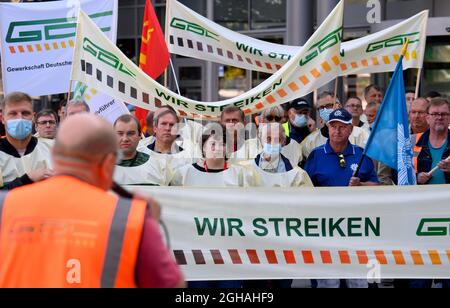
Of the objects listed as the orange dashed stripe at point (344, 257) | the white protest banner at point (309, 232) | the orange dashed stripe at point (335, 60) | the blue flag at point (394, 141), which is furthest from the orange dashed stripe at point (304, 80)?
the orange dashed stripe at point (344, 257)

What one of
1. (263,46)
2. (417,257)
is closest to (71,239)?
(417,257)

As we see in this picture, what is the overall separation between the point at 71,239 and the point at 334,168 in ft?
14.5

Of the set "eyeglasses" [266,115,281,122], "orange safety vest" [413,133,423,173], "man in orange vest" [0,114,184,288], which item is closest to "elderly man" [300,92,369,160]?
"eyeglasses" [266,115,281,122]

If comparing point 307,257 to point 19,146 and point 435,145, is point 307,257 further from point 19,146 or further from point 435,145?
point 19,146

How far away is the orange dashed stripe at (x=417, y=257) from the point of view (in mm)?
6449

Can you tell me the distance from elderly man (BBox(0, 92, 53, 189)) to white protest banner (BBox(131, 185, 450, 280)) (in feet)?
3.27

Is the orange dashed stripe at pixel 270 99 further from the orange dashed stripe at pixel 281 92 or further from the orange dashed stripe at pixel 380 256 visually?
the orange dashed stripe at pixel 380 256

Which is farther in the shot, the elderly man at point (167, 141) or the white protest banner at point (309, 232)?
the elderly man at point (167, 141)

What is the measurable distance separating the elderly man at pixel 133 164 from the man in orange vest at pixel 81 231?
3.59 meters

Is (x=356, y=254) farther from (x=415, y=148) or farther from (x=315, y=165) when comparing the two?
(x=415, y=148)

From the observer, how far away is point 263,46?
33.4 ft

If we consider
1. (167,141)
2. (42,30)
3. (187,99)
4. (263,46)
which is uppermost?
(42,30)
